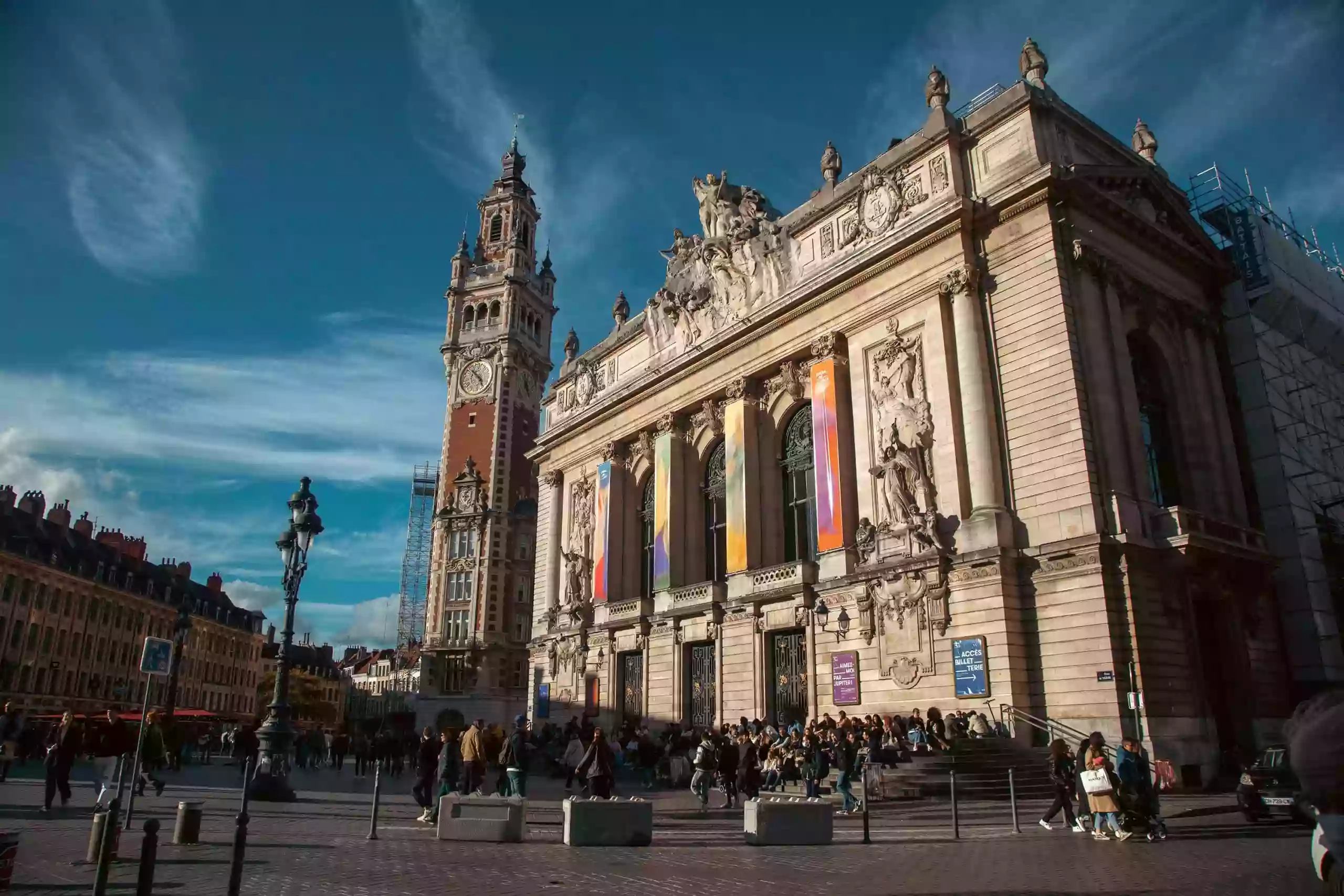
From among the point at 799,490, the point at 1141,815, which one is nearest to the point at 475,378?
the point at 799,490

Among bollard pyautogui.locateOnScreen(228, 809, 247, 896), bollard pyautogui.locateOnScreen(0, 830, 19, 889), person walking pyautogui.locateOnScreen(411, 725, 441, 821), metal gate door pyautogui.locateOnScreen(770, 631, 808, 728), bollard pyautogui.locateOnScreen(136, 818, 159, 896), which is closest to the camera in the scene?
bollard pyautogui.locateOnScreen(136, 818, 159, 896)

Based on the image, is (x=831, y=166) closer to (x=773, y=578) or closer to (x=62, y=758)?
(x=773, y=578)

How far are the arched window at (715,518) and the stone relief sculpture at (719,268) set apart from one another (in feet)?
17.2

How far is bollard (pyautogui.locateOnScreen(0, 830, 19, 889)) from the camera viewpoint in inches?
308

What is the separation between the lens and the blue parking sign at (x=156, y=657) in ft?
37.4

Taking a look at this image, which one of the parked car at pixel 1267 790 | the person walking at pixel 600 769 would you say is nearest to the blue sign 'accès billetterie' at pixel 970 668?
the parked car at pixel 1267 790

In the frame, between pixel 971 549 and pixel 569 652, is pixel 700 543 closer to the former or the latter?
pixel 569 652

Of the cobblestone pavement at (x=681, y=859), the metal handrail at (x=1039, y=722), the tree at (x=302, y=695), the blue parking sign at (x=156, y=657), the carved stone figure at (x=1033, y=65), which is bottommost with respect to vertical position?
the cobblestone pavement at (x=681, y=859)

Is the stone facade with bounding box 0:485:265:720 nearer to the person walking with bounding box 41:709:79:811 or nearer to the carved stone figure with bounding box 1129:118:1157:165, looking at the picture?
the person walking with bounding box 41:709:79:811

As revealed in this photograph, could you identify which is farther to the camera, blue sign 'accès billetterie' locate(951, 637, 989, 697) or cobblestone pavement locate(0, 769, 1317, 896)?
blue sign 'accès billetterie' locate(951, 637, 989, 697)

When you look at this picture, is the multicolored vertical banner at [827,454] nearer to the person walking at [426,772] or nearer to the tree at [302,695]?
the person walking at [426,772]

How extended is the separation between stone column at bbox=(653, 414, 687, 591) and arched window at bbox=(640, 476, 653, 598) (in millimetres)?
1701

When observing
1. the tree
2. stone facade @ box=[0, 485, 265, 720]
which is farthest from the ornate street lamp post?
the tree

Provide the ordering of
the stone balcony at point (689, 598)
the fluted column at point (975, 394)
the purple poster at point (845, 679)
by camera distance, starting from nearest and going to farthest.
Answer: the fluted column at point (975, 394)
the purple poster at point (845, 679)
the stone balcony at point (689, 598)
